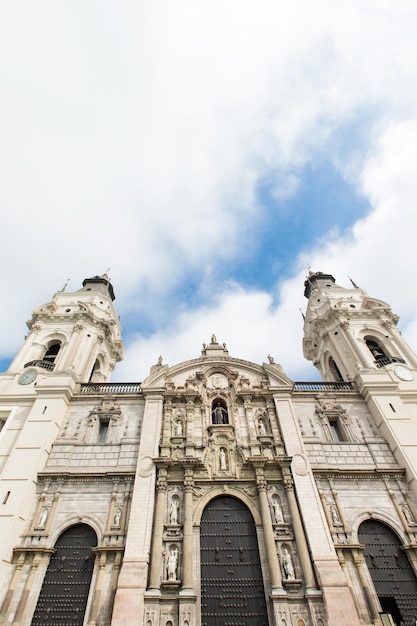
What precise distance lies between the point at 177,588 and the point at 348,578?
6.96 metres

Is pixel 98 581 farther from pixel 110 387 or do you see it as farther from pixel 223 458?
pixel 110 387

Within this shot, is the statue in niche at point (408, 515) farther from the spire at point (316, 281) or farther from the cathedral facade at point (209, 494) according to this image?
the spire at point (316, 281)

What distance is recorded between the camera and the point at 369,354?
24.3m

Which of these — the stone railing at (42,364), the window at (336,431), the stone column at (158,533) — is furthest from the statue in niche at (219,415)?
the stone railing at (42,364)

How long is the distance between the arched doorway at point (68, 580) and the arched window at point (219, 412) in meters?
8.47

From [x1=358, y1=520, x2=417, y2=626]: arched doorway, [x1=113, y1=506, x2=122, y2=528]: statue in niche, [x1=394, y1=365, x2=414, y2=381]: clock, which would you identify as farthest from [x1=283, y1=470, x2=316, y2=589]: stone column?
[x1=394, y1=365, x2=414, y2=381]: clock

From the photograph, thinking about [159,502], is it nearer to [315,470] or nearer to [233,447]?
[233,447]

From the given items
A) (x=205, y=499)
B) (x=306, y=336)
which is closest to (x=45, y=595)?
(x=205, y=499)

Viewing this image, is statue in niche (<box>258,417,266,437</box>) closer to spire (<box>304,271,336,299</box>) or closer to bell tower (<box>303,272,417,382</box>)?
bell tower (<box>303,272,417,382</box>)

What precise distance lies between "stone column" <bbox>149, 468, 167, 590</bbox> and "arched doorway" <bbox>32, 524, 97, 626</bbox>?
2.74m

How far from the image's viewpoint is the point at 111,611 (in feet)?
43.8

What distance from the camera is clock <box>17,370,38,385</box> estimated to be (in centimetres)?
2192

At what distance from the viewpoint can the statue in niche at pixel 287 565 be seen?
46.3 feet

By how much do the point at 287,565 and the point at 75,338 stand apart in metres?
19.1
